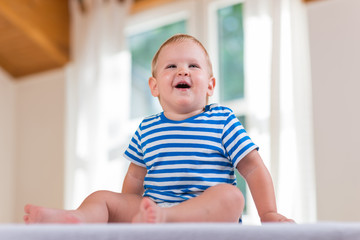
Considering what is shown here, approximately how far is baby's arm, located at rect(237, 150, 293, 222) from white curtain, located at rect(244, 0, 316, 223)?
184 cm

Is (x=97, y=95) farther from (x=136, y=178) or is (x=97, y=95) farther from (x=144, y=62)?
(x=136, y=178)

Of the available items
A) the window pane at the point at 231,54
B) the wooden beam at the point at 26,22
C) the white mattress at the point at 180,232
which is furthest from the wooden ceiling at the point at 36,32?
the white mattress at the point at 180,232

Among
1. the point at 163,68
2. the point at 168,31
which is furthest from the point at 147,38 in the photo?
the point at 163,68

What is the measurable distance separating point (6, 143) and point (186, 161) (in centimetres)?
416

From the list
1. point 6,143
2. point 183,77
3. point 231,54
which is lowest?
point 183,77

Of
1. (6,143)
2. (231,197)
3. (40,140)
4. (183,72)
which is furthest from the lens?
(6,143)

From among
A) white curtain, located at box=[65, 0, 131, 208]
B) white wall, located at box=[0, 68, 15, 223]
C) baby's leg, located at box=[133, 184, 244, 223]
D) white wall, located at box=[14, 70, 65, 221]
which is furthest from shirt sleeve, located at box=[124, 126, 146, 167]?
white wall, located at box=[0, 68, 15, 223]

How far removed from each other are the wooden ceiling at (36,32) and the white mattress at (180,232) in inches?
139

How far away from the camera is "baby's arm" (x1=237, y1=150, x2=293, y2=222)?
3.59ft

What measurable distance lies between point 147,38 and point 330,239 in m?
3.68

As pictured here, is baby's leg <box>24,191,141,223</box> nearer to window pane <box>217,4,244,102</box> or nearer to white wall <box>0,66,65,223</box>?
window pane <box>217,4,244,102</box>

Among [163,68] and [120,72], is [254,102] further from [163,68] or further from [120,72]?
[163,68]

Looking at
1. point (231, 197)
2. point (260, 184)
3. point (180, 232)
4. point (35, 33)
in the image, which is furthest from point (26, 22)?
point (180, 232)

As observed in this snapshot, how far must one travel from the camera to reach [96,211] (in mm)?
1055
